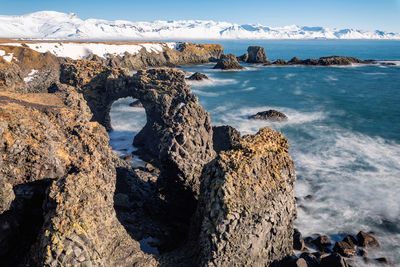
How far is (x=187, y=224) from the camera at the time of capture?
494 inches

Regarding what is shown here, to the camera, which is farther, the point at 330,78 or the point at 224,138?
the point at 330,78

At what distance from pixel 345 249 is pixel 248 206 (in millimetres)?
8873

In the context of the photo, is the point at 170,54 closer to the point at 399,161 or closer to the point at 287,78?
the point at 287,78

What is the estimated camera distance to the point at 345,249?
14188mm

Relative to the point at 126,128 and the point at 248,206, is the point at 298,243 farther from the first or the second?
the point at 126,128

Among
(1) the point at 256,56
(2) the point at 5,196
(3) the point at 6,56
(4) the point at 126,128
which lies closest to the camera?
(2) the point at 5,196

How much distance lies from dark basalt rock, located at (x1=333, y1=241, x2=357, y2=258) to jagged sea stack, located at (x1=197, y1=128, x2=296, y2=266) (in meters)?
4.92

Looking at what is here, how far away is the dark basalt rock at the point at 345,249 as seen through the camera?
14.1 m

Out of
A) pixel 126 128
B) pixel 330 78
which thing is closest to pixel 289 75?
pixel 330 78

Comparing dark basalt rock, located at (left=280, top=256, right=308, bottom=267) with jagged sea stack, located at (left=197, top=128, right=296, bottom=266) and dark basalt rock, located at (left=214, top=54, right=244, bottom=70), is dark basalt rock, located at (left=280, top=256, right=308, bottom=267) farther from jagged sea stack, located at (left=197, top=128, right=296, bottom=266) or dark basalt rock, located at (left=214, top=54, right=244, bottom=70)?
dark basalt rock, located at (left=214, top=54, right=244, bottom=70)

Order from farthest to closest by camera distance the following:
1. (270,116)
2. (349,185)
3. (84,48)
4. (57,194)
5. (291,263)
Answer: (84,48) < (270,116) < (349,185) < (291,263) < (57,194)

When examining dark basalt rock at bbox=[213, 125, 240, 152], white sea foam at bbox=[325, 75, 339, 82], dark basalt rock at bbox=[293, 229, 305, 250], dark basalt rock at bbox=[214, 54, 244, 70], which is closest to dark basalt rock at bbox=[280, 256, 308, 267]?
dark basalt rock at bbox=[293, 229, 305, 250]

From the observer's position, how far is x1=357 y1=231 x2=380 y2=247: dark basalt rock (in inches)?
586

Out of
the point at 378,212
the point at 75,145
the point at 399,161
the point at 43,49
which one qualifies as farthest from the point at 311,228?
the point at 43,49
